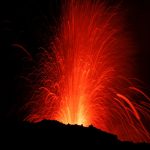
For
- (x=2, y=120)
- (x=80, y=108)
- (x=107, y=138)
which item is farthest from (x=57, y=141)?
(x=80, y=108)

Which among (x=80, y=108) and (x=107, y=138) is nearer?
(x=107, y=138)

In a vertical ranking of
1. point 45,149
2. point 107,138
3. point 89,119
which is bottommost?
point 45,149

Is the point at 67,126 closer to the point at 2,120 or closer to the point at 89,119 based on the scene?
the point at 2,120

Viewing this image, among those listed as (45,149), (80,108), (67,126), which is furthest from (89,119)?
(45,149)

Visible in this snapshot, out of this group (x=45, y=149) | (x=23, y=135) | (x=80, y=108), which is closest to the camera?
(x=45, y=149)

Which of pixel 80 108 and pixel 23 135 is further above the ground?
pixel 80 108

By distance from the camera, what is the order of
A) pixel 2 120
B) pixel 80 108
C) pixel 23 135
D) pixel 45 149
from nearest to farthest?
1. pixel 45 149
2. pixel 23 135
3. pixel 2 120
4. pixel 80 108
